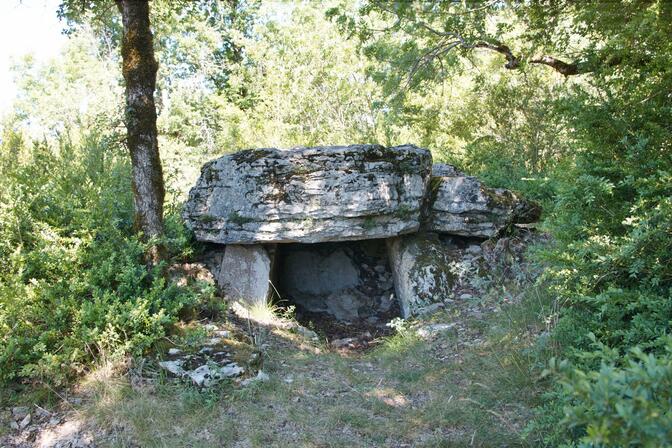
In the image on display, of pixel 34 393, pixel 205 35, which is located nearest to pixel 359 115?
pixel 205 35

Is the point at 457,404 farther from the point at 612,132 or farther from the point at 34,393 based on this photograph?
the point at 34,393

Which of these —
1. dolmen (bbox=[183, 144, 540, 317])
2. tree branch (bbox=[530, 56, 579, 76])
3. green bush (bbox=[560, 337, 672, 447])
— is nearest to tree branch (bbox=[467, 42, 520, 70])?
tree branch (bbox=[530, 56, 579, 76])

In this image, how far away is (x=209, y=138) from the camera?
15.6m

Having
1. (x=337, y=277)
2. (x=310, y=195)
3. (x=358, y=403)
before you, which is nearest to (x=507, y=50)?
(x=310, y=195)

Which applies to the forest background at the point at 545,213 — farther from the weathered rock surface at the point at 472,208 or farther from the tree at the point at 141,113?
the weathered rock surface at the point at 472,208

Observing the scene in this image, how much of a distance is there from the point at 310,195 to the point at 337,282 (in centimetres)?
199

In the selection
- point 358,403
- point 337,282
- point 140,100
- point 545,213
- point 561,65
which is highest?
point 561,65

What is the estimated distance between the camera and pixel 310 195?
6215 millimetres

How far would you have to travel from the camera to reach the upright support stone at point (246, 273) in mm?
6402

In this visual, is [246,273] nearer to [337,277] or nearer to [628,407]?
[337,277]

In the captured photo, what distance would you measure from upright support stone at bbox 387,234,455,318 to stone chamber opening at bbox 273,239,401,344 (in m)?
0.56

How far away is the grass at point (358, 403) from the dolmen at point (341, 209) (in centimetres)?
166

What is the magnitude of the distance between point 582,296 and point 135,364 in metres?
3.46

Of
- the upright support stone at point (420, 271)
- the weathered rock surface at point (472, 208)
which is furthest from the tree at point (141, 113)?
the weathered rock surface at point (472, 208)
